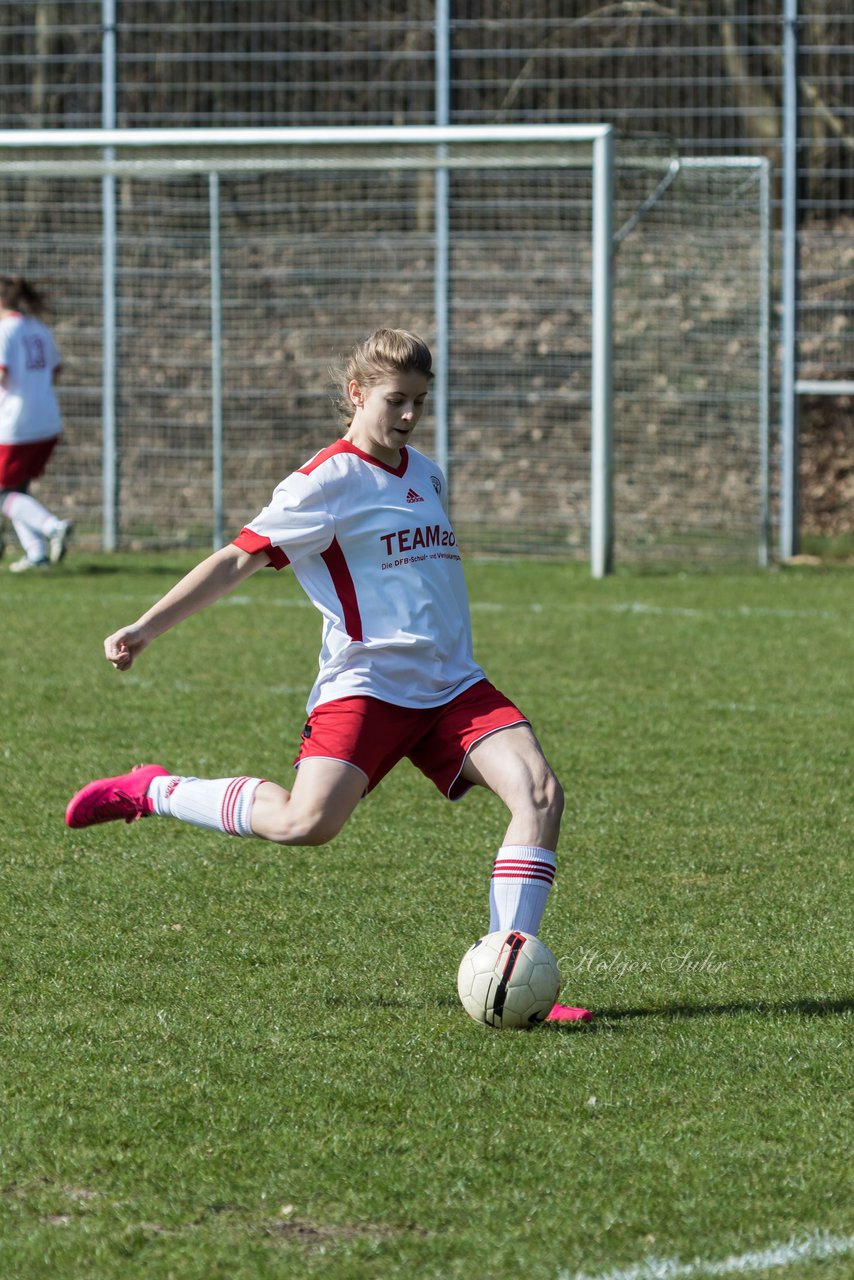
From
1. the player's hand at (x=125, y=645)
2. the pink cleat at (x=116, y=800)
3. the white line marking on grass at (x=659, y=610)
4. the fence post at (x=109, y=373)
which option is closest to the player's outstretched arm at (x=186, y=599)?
the player's hand at (x=125, y=645)

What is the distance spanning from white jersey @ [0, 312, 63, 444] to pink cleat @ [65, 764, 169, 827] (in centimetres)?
880

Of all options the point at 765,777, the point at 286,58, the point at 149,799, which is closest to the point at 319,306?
the point at 286,58

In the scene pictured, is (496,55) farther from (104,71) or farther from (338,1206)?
(338,1206)

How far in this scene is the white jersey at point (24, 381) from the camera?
13.2m

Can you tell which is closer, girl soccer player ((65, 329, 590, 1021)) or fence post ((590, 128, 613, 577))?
girl soccer player ((65, 329, 590, 1021))

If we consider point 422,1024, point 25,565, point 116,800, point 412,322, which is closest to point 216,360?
point 412,322

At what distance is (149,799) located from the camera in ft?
15.5

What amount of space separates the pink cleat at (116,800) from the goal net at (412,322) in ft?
32.5

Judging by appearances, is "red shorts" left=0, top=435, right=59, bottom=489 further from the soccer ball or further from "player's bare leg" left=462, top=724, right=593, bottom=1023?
the soccer ball

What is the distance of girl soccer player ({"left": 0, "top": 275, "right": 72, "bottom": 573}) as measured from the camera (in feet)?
42.8

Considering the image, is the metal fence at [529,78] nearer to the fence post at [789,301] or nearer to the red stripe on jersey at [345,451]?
the fence post at [789,301]

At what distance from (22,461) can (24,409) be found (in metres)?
0.37

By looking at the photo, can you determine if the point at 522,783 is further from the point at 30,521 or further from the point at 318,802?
the point at 30,521

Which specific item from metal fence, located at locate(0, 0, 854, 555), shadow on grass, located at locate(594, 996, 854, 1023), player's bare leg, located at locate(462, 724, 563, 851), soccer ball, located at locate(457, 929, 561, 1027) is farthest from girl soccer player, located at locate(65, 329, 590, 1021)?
metal fence, located at locate(0, 0, 854, 555)
